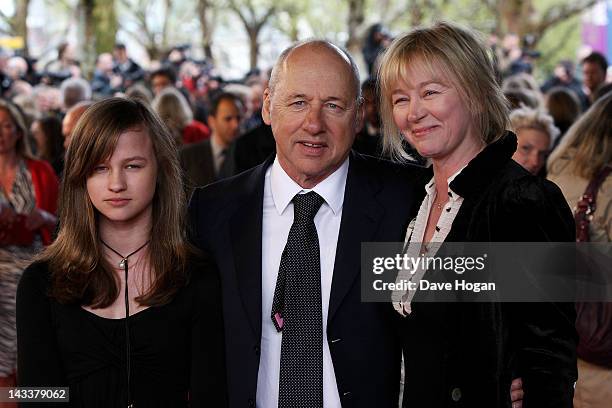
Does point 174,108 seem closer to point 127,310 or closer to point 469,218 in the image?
point 127,310

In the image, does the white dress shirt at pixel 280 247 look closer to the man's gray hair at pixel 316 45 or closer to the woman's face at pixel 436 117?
the man's gray hair at pixel 316 45

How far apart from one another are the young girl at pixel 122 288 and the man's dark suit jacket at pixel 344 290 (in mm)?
88

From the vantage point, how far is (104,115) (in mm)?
3150

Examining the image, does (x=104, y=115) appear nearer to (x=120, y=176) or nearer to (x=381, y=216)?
(x=120, y=176)

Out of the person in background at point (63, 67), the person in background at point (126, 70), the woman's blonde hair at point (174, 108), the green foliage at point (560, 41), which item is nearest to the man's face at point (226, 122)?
the woman's blonde hair at point (174, 108)

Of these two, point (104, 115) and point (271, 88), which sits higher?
point (271, 88)

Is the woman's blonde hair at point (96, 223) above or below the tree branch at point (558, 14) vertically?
below

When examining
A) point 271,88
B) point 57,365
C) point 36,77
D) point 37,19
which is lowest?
point 57,365

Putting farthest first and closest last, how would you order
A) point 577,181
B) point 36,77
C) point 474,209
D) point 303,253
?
point 36,77
point 577,181
point 303,253
point 474,209

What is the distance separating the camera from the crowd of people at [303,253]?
294cm

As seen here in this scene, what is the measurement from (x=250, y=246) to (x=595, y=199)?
74.8 inches

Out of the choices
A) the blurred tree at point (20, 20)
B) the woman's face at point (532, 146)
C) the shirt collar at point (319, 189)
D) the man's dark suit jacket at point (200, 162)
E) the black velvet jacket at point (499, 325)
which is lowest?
the black velvet jacket at point (499, 325)

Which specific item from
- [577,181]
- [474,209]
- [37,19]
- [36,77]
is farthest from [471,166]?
[37,19]

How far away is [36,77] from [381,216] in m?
15.2
